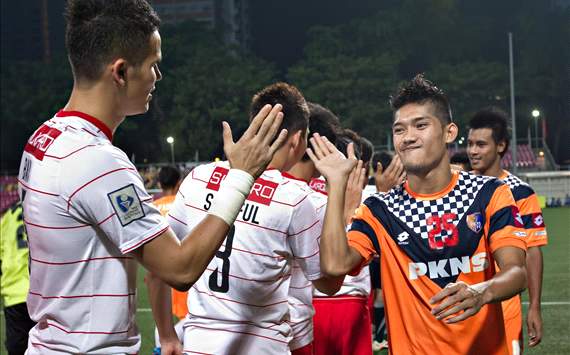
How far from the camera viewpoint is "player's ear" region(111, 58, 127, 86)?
9.48 feet

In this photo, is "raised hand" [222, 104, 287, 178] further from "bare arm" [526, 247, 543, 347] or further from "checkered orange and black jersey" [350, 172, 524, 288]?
"bare arm" [526, 247, 543, 347]

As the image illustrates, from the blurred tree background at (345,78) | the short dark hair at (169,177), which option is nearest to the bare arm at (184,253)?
the short dark hair at (169,177)

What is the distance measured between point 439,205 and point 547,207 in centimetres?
3840

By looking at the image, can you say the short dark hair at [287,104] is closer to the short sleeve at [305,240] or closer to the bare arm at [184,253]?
the short sleeve at [305,240]

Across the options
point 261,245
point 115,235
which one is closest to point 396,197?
point 261,245

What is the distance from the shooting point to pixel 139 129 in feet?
214

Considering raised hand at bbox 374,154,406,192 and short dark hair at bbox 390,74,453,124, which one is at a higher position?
short dark hair at bbox 390,74,453,124

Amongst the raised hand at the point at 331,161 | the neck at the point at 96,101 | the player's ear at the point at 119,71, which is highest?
the player's ear at the point at 119,71

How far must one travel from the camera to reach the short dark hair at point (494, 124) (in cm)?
621

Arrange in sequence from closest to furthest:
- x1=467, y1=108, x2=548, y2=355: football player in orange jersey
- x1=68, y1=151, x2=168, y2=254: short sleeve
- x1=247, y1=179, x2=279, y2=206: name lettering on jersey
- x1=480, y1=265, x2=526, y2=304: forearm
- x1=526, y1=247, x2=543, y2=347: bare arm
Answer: x1=68, y1=151, x2=168, y2=254: short sleeve → x1=480, y1=265, x2=526, y2=304: forearm → x1=247, y1=179, x2=279, y2=206: name lettering on jersey → x1=467, y1=108, x2=548, y2=355: football player in orange jersey → x1=526, y1=247, x2=543, y2=347: bare arm

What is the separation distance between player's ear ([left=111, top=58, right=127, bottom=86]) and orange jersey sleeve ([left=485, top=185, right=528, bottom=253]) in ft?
6.15

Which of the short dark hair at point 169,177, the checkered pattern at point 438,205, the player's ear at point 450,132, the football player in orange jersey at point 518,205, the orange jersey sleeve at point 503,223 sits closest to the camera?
the orange jersey sleeve at point 503,223

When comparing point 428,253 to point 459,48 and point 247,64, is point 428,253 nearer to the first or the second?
point 247,64

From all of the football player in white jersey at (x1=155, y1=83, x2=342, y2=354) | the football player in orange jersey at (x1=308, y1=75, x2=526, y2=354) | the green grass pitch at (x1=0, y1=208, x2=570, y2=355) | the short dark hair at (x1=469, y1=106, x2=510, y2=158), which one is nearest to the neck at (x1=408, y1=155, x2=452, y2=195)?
the football player in orange jersey at (x1=308, y1=75, x2=526, y2=354)
